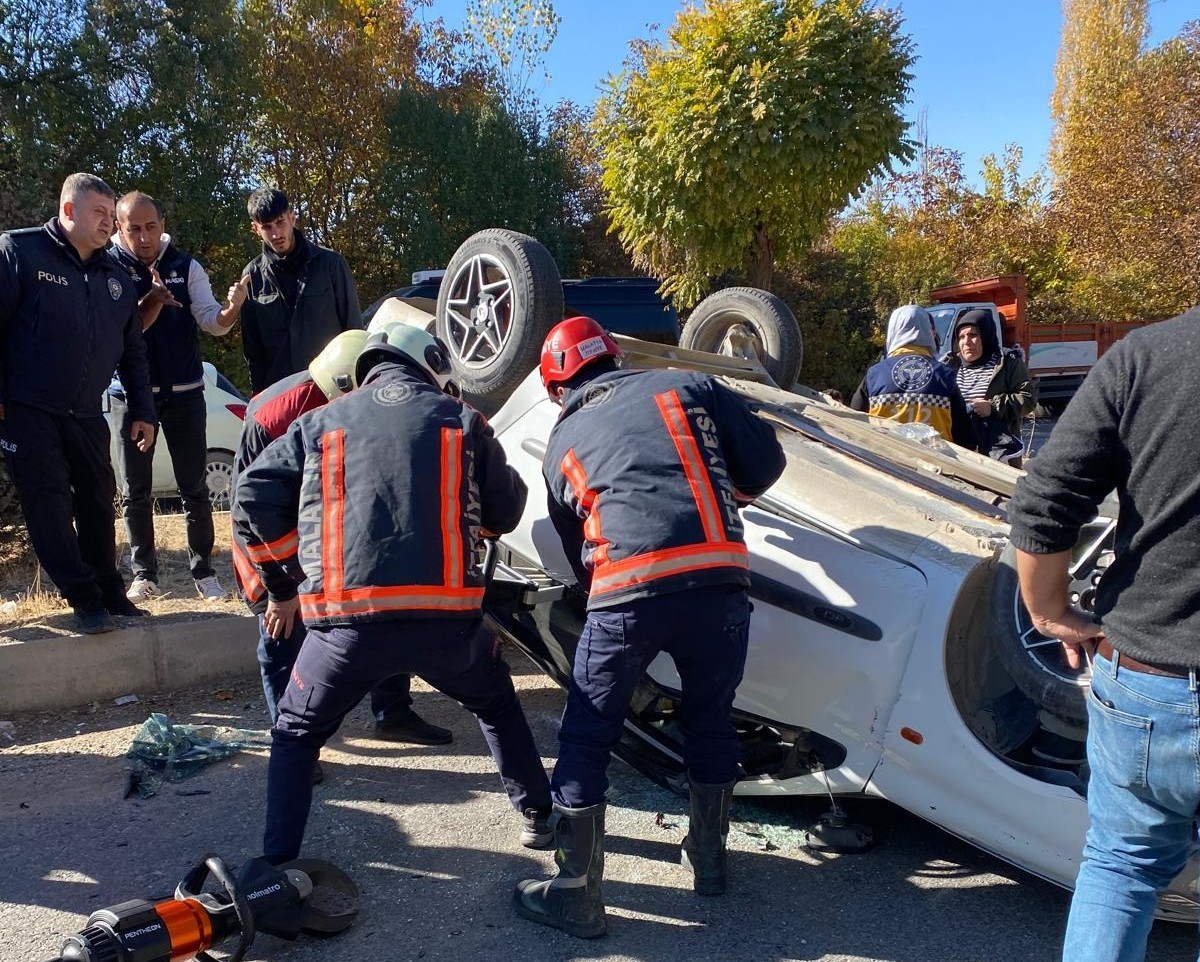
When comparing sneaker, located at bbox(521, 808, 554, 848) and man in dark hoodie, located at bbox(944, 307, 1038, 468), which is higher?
man in dark hoodie, located at bbox(944, 307, 1038, 468)

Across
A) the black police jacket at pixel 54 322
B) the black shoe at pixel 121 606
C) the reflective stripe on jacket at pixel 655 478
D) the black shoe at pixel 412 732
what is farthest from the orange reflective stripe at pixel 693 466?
the black shoe at pixel 121 606

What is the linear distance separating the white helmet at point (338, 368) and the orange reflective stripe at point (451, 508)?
0.60 m

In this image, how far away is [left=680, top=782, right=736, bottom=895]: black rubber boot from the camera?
2850 mm

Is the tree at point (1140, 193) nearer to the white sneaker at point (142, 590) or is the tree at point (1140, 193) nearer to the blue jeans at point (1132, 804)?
the white sneaker at point (142, 590)

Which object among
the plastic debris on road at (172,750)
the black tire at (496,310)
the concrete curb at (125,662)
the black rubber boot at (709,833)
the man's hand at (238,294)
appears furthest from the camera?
the man's hand at (238,294)

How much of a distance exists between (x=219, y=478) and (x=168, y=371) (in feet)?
10.5

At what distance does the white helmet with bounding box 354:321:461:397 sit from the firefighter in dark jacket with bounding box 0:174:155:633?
1.77 meters

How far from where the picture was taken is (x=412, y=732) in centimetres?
400

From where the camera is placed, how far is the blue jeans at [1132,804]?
1812mm

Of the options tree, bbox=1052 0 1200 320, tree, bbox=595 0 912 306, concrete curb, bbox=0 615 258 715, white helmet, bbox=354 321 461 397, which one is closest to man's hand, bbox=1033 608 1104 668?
white helmet, bbox=354 321 461 397

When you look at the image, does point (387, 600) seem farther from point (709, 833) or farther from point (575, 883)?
point (709, 833)

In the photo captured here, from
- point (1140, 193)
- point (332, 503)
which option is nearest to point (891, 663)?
point (332, 503)

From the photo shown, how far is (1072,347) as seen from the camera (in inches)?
757

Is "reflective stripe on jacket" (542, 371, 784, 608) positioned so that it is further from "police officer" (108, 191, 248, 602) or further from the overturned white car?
"police officer" (108, 191, 248, 602)
